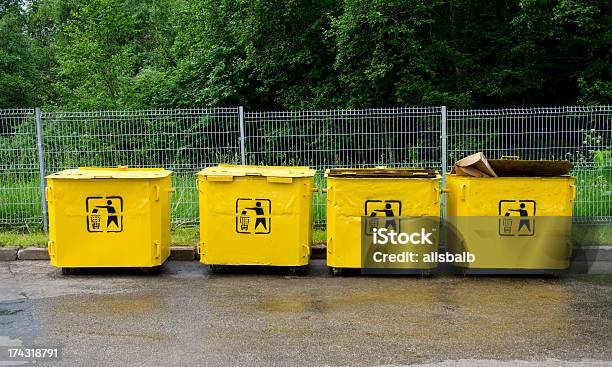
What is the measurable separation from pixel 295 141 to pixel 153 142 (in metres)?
2.18

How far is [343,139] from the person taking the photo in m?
9.96

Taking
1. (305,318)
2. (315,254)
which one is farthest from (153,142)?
(305,318)

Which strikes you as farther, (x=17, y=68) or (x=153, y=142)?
(x=17, y=68)

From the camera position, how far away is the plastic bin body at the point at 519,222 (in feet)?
25.3

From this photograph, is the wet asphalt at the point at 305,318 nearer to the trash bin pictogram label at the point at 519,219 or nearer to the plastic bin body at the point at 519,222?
the plastic bin body at the point at 519,222

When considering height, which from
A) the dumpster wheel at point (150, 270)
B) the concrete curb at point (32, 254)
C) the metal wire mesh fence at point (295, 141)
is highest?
the metal wire mesh fence at point (295, 141)

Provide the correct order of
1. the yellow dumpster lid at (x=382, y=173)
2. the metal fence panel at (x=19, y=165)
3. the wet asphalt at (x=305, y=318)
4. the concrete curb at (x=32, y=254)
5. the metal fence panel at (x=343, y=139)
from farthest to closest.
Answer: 1. the metal fence panel at (x=19, y=165)
2. the metal fence panel at (x=343, y=139)
3. the concrete curb at (x=32, y=254)
4. the yellow dumpster lid at (x=382, y=173)
5. the wet asphalt at (x=305, y=318)

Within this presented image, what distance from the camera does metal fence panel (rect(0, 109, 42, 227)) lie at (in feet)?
33.2

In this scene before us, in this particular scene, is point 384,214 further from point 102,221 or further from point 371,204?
point 102,221

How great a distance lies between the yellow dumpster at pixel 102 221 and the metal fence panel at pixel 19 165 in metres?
2.51

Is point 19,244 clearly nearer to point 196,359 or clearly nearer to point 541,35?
point 196,359

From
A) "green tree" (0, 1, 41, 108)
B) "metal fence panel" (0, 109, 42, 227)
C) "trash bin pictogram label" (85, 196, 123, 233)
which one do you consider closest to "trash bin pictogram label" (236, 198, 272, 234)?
"trash bin pictogram label" (85, 196, 123, 233)

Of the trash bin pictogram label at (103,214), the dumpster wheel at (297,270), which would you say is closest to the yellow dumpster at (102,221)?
the trash bin pictogram label at (103,214)

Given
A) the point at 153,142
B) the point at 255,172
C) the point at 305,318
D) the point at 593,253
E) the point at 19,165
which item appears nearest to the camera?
the point at 305,318
